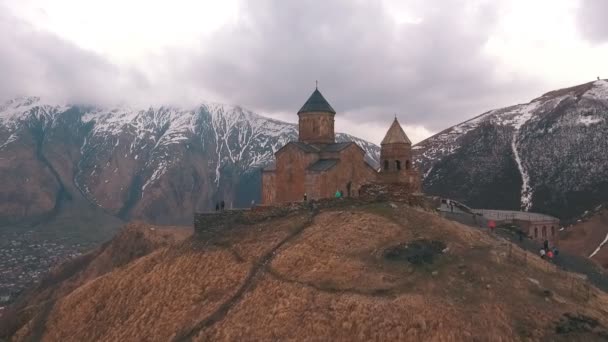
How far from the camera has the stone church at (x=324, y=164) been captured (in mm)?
33688

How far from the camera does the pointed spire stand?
33.6 metres

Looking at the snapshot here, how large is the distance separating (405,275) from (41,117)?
623ft

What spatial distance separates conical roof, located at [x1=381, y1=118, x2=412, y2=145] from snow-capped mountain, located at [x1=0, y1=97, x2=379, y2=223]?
119m

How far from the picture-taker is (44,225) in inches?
5354

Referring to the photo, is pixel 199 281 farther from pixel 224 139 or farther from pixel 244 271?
pixel 224 139

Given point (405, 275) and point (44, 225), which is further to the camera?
point (44, 225)

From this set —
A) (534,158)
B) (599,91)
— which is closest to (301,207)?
(534,158)

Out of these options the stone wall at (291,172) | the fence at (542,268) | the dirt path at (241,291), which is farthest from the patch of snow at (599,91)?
the dirt path at (241,291)

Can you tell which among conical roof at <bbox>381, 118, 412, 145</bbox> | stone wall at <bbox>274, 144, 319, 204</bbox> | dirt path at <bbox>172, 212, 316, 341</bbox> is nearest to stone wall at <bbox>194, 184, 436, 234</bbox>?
dirt path at <bbox>172, 212, 316, 341</bbox>

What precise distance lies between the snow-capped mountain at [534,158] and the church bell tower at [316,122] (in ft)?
140

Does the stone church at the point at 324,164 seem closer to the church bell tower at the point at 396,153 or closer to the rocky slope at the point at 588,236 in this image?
the church bell tower at the point at 396,153

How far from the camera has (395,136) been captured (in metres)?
33.8

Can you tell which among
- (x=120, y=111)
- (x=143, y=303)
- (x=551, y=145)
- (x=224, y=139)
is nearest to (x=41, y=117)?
(x=120, y=111)

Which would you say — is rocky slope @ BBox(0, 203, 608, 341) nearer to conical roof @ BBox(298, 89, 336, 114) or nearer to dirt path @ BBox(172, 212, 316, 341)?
dirt path @ BBox(172, 212, 316, 341)
